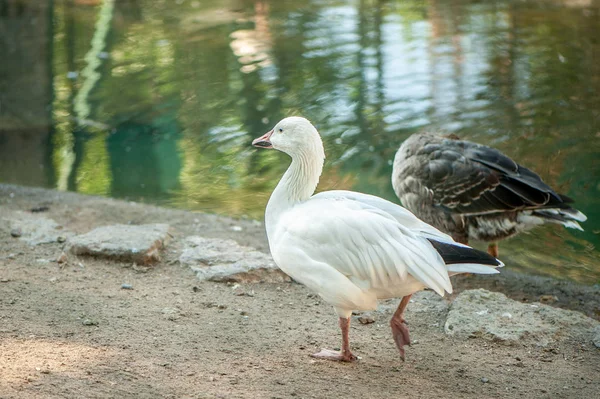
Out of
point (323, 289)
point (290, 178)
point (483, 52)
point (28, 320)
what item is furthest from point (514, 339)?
point (483, 52)

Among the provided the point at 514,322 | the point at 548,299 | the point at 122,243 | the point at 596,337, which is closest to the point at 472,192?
the point at 548,299

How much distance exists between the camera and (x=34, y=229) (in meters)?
6.28

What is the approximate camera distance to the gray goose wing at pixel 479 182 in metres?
5.73

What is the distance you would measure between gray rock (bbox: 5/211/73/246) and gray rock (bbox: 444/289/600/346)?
10.2 ft

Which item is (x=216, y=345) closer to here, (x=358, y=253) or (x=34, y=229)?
(x=358, y=253)

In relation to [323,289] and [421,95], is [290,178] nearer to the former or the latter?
[323,289]

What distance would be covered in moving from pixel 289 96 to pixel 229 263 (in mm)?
5341

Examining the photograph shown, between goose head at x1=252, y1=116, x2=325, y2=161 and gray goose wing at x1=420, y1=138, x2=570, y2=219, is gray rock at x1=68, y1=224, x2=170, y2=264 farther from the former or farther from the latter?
gray goose wing at x1=420, y1=138, x2=570, y2=219

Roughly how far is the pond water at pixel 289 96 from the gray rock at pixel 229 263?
1677 millimetres

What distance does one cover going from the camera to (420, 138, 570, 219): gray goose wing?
5730 mm

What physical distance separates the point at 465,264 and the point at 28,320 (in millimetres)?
2454

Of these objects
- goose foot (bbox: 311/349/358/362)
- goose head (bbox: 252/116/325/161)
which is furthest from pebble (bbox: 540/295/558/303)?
goose head (bbox: 252/116/325/161)

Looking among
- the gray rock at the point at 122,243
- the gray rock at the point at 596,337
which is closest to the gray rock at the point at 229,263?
the gray rock at the point at 122,243

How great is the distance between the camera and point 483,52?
42.4 ft
